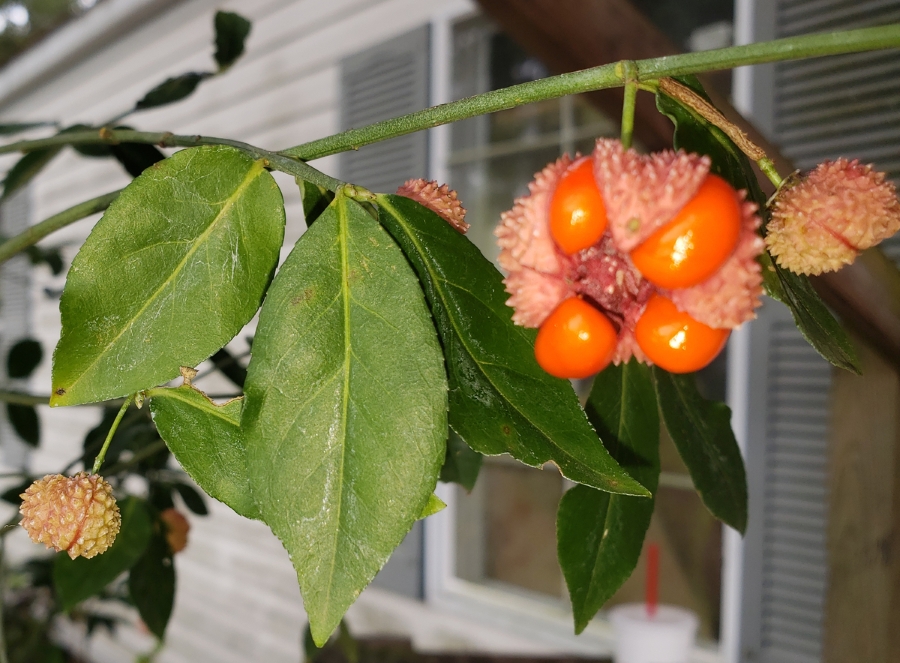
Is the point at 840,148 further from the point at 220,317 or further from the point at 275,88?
the point at 275,88

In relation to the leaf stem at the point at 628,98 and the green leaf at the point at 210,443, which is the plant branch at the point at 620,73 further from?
the green leaf at the point at 210,443

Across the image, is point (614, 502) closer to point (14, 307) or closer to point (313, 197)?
point (313, 197)

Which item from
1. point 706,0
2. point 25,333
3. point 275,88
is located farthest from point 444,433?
point 25,333

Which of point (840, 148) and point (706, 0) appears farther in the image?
point (706, 0)

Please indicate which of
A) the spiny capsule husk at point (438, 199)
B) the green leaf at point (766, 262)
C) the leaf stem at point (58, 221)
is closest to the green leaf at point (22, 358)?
the leaf stem at point (58, 221)

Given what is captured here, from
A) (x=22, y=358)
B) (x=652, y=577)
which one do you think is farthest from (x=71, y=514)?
(x=22, y=358)

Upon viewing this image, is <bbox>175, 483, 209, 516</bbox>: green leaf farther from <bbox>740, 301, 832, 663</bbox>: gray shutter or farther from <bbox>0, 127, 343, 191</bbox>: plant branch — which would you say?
<bbox>740, 301, 832, 663</bbox>: gray shutter
